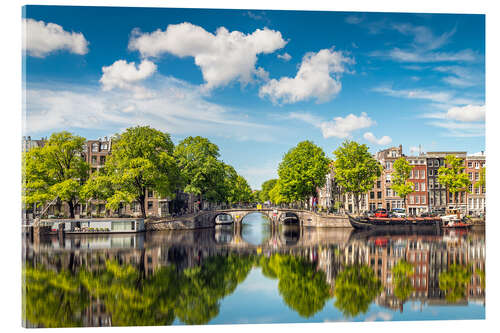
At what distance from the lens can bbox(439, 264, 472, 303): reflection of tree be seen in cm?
1451

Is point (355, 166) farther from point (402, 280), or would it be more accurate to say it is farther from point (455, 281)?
point (455, 281)

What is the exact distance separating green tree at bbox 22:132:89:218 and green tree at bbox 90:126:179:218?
75.0 inches

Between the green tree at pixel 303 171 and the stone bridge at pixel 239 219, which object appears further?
the green tree at pixel 303 171

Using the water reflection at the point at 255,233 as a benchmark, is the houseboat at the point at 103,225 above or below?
above


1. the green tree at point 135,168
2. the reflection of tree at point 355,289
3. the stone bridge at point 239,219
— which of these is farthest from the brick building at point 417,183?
the reflection of tree at point 355,289

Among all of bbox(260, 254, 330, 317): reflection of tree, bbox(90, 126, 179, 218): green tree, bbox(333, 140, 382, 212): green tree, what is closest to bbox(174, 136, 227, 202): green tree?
bbox(90, 126, 179, 218): green tree

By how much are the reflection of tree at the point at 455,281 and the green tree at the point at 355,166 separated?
2761 cm

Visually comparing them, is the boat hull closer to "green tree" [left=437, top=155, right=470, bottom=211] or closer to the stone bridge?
the stone bridge

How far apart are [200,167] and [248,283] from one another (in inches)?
1140

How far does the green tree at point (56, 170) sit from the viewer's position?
35.4 metres

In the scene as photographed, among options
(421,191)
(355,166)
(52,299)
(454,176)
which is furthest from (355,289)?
(421,191)

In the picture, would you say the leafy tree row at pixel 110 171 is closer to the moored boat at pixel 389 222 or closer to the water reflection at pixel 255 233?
the water reflection at pixel 255 233

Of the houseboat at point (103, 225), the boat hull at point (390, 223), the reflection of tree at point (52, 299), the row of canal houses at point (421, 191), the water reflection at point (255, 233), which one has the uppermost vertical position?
the row of canal houses at point (421, 191)
